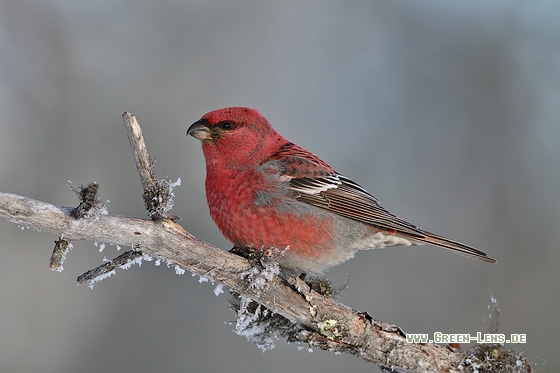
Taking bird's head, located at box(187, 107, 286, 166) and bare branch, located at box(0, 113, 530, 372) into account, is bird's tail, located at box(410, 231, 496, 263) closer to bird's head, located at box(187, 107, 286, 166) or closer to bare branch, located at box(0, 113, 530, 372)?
bare branch, located at box(0, 113, 530, 372)

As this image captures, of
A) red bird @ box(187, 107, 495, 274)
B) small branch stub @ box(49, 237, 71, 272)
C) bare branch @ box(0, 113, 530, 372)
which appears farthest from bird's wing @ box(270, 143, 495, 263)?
small branch stub @ box(49, 237, 71, 272)

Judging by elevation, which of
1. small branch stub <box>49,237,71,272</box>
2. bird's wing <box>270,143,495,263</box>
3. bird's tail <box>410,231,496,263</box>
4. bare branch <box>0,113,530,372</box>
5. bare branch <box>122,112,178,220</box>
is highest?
bird's wing <box>270,143,495,263</box>

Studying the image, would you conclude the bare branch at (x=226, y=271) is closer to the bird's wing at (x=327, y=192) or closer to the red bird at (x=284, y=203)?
the red bird at (x=284, y=203)

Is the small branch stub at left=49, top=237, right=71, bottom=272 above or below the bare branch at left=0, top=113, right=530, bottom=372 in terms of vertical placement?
below

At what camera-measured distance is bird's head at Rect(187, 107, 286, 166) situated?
14.3 feet

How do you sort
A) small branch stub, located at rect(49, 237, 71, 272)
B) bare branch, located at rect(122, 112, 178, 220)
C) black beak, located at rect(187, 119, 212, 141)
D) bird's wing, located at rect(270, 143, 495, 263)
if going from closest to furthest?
small branch stub, located at rect(49, 237, 71, 272)
bare branch, located at rect(122, 112, 178, 220)
black beak, located at rect(187, 119, 212, 141)
bird's wing, located at rect(270, 143, 495, 263)

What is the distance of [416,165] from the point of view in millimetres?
7082

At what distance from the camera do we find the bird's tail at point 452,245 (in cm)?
438

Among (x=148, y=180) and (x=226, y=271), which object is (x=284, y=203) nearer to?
(x=226, y=271)

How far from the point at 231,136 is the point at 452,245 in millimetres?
1946

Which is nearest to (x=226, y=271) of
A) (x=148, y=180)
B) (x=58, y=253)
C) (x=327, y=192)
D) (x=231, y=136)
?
(x=148, y=180)

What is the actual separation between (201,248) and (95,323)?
277cm

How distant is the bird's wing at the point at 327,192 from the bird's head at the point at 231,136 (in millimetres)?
212

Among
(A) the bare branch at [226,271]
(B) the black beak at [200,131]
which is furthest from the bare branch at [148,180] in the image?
(B) the black beak at [200,131]
